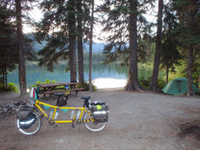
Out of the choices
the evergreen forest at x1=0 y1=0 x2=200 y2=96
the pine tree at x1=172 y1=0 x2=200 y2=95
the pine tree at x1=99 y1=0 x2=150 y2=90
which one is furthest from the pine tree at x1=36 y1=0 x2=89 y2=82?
the pine tree at x1=172 y1=0 x2=200 y2=95

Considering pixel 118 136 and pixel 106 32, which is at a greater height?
pixel 106 32

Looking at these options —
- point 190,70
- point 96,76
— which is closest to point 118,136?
point 190,70

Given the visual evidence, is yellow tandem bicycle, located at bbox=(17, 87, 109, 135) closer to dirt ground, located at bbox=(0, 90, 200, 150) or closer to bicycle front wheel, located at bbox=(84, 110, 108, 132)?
bicycle front wheel, located at bbox=(84, 110, 108, 132)

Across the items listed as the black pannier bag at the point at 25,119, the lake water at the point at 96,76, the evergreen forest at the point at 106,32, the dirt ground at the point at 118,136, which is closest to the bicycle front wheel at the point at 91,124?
the dirt ground at the point at 118,136

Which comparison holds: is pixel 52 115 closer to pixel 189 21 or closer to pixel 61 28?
pixel 61 28

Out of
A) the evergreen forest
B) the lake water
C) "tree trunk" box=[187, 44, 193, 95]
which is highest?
the evergreen forest

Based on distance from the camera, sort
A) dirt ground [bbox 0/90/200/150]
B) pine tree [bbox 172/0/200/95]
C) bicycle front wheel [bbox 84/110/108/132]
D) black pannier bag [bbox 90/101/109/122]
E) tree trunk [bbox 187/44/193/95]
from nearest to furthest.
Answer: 1. dirt ground [bbox 0/90/200/150]
2. black pannier bag [bbox 90/101/109/122]
3. bicycle front wheel [bbox 84/110/108/132]
4. pine tree [bbox 172/0/200/95]
5. tree trunk [bbox 187/44/193/95]

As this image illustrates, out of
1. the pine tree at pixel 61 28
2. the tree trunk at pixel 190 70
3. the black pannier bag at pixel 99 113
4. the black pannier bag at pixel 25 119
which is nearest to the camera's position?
the black pannier bag at pixel 25 119

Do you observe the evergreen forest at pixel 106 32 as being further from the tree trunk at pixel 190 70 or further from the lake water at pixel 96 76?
the lake water at pixel 96 76

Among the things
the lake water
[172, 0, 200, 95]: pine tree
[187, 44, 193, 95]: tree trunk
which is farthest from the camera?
the lake water

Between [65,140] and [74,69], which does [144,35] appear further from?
[65,140]

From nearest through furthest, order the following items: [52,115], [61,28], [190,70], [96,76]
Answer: [52,115] → [190,70] → [61,28] → [96,76]

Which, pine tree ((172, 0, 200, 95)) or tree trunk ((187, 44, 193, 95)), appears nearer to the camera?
pine tree ((172, 0, 200, 95))

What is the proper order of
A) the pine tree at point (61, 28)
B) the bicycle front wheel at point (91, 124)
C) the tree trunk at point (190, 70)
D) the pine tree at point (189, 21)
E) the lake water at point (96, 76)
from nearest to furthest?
the bicycle front wheel at point (91, 124) < the pine tree at point (189, 21) < the tree trunk at point (190, 70) < the pine tree at point (61, 28) < the lake water at point (96, 76)
